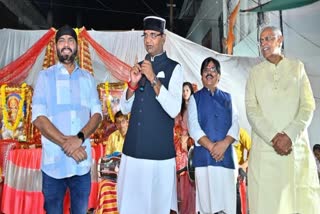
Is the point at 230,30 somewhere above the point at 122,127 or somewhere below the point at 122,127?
above

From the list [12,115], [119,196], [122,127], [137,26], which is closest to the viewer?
[119,196]

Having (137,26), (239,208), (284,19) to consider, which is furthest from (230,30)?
(137,26)

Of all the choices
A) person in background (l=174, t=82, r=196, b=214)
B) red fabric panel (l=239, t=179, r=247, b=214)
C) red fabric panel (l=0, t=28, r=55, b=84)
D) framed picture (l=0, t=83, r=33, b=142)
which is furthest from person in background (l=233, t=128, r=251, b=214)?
red fabric panel (l=0, t=28, r=55, b=84)

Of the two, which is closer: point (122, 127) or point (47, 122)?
point (47, 122)

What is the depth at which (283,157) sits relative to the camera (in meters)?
2.76

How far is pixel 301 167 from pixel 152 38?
1.29 m

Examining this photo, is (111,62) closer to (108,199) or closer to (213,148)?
(108,199)

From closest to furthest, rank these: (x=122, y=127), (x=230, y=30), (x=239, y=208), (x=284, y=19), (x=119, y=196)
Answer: (x=119, y=196)
(x=239, y=208)
(x=122, y=127)
(x=284, y=19)
(x=230, y=30)

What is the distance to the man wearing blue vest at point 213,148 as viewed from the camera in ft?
10.2

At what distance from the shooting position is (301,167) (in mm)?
2760

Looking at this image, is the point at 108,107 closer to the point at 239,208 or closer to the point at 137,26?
the point at 239,208

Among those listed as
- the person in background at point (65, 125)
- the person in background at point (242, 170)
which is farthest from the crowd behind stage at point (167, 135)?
the person in background at point (242, 170)

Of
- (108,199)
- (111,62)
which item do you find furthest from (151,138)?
(111,62)

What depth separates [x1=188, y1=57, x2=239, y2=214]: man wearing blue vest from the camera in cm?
310
